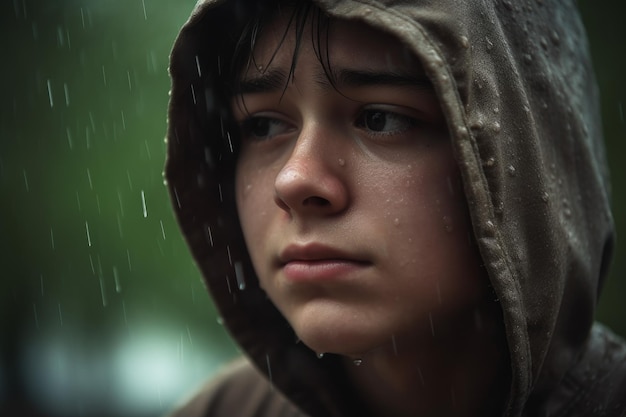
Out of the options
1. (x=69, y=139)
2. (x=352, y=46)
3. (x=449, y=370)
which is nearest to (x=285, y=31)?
(x=352, y=46)

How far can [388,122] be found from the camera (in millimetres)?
1596

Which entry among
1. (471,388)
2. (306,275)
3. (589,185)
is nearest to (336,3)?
(306,275)

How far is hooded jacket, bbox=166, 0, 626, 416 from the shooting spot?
1.51 meters

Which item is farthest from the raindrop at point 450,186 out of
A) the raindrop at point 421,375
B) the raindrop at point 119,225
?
the raindrop at point 119,225

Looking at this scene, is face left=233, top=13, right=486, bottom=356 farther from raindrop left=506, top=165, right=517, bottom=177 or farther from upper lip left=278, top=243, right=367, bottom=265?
raindrop left=506, top=165, right=517, bottom=177

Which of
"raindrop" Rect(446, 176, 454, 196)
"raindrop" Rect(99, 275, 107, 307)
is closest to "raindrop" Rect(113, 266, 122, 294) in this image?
"raindrop" Rect(99, 275, 107, 307)

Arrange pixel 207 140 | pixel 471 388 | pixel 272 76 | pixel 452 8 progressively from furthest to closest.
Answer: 1. pixel 207 140
2. pixel 471 388
3. pixel 272 76
4. pixel 452 8

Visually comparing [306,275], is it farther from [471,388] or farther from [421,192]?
[471,388]

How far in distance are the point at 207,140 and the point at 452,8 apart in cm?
82

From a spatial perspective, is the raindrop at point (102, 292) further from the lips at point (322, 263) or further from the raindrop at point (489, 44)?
the raindrop at point (489, 44)

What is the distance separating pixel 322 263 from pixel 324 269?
2cm

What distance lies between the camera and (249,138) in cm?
187

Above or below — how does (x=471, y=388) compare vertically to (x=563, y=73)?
below

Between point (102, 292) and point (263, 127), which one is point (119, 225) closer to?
point (102, 292)
